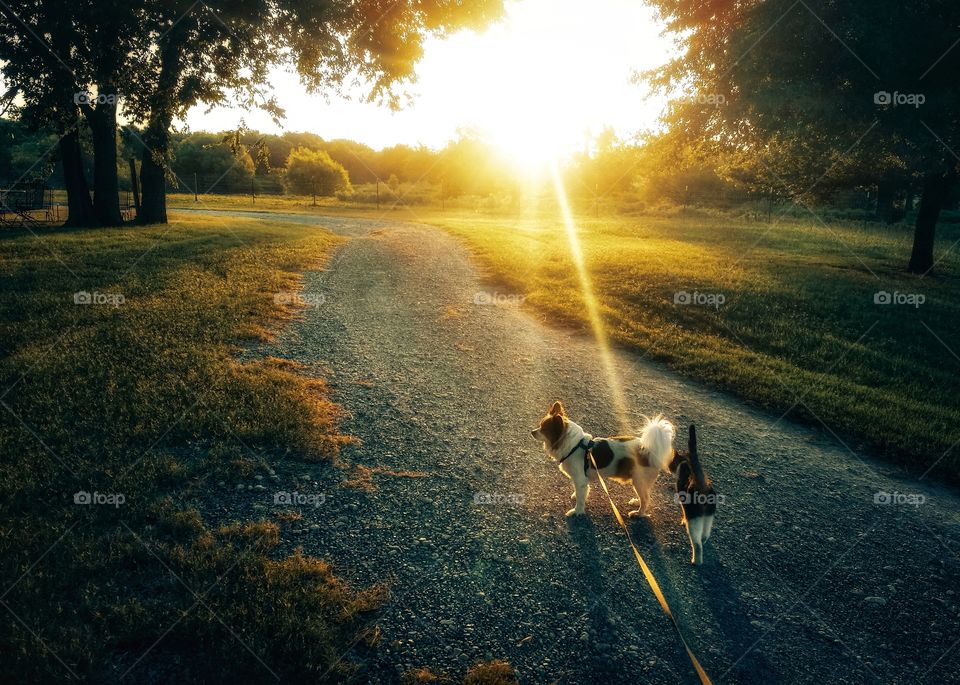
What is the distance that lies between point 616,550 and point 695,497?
823 millimetres

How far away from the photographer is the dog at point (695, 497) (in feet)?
13.2

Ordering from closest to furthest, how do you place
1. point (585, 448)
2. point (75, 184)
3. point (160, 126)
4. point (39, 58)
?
point (585, 448)
point (39, 58)
point (160, 126)
point (75, 184)

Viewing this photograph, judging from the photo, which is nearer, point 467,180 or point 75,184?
point 75,184

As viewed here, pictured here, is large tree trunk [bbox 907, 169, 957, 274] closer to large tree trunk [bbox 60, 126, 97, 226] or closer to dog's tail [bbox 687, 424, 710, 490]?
dog's tail [bbox 687, 424, 710, 490]

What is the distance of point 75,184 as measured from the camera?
20.1 meters

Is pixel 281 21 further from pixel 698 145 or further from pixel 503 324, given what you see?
pixel 698 145

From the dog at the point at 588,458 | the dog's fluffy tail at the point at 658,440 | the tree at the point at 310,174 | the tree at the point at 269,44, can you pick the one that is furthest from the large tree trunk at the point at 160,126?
the tree at the point at 310,174

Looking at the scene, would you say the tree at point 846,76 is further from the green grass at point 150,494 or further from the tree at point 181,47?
the green grass at point 150,494

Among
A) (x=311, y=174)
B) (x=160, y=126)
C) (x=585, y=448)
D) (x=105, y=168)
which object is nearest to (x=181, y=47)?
(x=160, y=126)

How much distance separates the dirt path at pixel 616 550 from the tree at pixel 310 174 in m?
64.8

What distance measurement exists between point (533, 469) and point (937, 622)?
3.38 metres

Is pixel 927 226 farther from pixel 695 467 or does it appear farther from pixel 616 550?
pixel 616 550

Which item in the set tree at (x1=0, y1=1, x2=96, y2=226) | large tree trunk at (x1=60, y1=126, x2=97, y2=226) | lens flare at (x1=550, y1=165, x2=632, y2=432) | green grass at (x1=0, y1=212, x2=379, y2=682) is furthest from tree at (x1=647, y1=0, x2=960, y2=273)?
large tree trunk at (x1=60, y1=126, x2=97, y2=226)

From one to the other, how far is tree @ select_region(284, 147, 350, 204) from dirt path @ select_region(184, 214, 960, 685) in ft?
212
